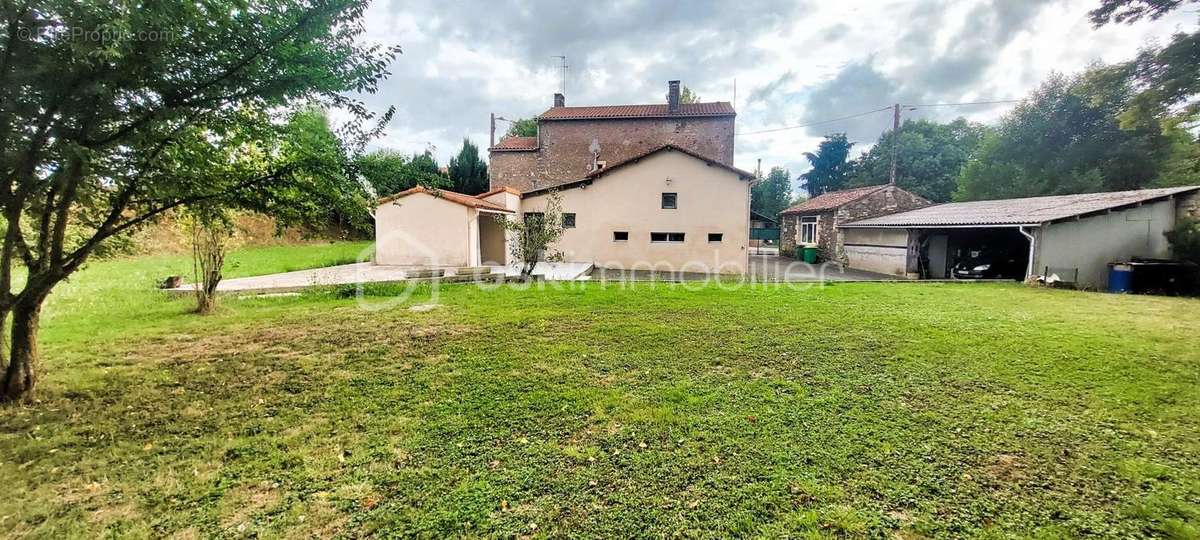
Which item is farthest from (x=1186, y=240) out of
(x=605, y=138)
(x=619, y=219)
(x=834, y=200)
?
(x=605, y=138)

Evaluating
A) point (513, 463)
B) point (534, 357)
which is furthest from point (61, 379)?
point (513, 463)

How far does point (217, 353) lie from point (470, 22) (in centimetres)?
1108

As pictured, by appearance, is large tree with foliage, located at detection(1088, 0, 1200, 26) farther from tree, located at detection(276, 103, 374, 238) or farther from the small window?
the small window

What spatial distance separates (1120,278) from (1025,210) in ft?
11.0

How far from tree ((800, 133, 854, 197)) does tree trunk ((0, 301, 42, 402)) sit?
53.6 meters

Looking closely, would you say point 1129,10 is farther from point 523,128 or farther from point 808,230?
point 523,128

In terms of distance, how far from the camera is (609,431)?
12.3 ft

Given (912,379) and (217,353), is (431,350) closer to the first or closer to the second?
(217,353)

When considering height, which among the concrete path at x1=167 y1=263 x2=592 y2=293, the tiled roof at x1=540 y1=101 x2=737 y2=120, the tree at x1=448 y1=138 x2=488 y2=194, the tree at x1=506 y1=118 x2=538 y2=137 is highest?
the tree at x1=506 y1=118 x2=538 y2=137

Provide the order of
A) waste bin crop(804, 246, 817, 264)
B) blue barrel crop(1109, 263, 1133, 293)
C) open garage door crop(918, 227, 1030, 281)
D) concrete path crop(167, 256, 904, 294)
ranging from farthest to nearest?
waste bin crop(804, 246, 817, 264) → open garage door crop(918, 227, 1030, 281) → blue barrel crop(1109, 263, 1133, 293) → concrete path crop(167, 256, 904, 294)

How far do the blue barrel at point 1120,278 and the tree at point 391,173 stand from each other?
63.9 feet

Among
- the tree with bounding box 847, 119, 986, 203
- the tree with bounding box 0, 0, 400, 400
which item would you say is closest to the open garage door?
the tree with bounding box 0, 0, 400, 400

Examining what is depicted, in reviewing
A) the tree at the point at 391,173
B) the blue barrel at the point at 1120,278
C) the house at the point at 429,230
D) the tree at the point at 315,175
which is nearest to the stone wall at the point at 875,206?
the blue barrel at the point at 1120,278

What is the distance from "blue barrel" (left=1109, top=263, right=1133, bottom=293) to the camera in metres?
13.5
